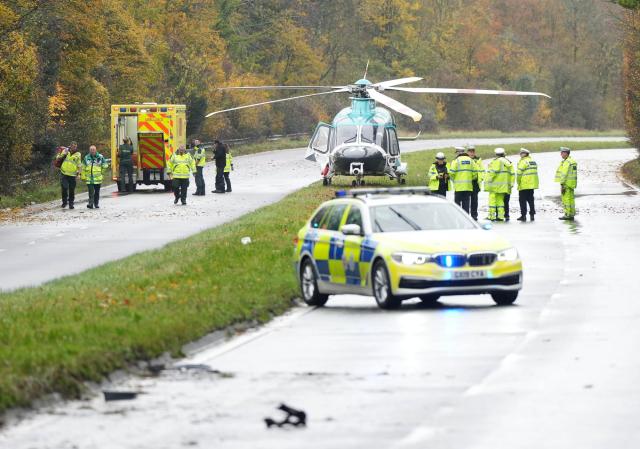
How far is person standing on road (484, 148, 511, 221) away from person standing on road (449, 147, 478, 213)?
1.51ft

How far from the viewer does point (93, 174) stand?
45.6 meters

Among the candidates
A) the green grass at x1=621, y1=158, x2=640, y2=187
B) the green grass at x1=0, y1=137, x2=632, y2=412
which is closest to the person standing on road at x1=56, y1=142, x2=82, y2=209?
the green grass at x1=0, y1=137, x2=632, y2=412

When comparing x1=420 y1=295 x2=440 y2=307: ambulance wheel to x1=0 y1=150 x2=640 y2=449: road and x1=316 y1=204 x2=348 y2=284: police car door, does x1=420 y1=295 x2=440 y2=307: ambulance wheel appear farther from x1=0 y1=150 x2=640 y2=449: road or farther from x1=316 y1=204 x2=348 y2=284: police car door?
x1=316 y1=204 x2=348 y2=284: police car door

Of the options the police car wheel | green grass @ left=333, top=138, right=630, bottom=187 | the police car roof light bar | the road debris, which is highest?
the police car roof light bar

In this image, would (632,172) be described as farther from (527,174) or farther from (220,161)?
(527,174)

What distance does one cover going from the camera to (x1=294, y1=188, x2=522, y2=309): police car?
760 inches

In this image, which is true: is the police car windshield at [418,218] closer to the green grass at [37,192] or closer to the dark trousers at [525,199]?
the dark trousers at [525,199]

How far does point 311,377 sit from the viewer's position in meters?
13.7

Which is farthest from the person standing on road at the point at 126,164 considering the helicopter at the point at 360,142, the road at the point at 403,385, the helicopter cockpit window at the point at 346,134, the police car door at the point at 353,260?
the police car door at the point at 353,260

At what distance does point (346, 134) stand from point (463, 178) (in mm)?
16787

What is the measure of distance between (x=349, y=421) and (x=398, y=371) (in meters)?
2.77

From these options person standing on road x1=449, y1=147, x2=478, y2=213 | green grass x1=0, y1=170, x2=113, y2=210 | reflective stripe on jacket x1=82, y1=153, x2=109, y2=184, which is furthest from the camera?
green grass x1=0, y1=170, x2=113, y2=210

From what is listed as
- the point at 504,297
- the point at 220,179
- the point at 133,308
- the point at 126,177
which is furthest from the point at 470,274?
the point at 126,177

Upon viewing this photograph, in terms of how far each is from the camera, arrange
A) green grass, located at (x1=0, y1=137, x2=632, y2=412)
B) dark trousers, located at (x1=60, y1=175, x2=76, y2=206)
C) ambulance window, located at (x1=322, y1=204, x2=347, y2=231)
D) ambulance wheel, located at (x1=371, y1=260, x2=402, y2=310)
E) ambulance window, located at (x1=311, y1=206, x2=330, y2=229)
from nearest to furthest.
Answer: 1. green grass, located at (x1=0, y1=137, x2=632, y2=412)
2. ambulance wheel, located at (x1=371, y1=260, x2=402, y2=310)
3. ambulance window, located at (x1=322, y1=204, x2=347, y2=231)
4. ambulance window, located at (x1=311, y1=206, x2=330, y2=229)
5. dark trousers, located at (x1=60, y1=175, x2=76, y2=206)
